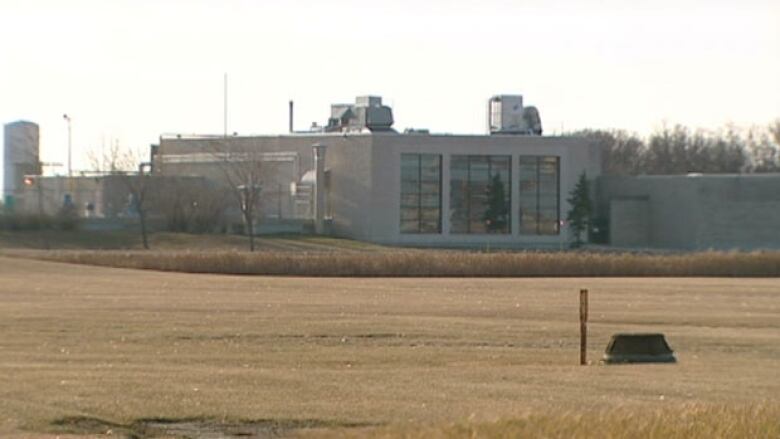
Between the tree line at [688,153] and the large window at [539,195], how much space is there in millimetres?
43967

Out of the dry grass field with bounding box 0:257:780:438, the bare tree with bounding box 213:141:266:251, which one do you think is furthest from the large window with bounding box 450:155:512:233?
the dry grass field with bounding box 0:257:780:438

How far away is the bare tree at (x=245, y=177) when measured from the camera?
116562 mm

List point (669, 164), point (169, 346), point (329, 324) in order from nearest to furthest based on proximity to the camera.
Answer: point (169, 346)
point (329, 324)
point (669, 164)

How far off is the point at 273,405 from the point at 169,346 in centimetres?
1327

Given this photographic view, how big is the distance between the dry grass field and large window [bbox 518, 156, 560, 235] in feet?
200

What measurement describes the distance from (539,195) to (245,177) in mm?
21977

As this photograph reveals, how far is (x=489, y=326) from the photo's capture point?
41875 millimetres

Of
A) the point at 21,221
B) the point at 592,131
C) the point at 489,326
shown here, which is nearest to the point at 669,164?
the point at 592,131

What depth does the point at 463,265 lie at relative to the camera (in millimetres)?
78312

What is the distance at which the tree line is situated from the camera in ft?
557

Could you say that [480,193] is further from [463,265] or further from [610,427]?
[610,427]

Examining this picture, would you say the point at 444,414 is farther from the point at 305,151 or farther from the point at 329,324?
the point at 305,151

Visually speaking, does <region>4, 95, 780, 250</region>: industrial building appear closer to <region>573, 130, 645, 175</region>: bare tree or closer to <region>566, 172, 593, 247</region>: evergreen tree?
<region>566, 172, 593, 247</region>: evergreen tree

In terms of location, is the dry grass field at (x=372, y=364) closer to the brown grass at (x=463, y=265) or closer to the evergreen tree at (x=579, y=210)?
the brown grass at (x=463, y=265)
